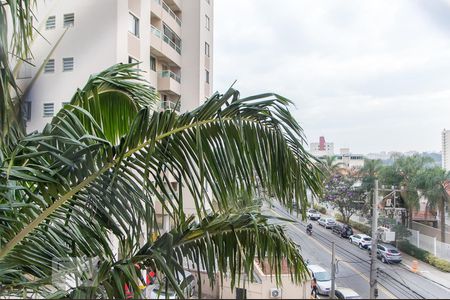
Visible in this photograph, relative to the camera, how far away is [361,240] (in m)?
1.38

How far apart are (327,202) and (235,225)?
1.89 feet

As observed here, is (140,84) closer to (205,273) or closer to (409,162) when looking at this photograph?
(205,273)

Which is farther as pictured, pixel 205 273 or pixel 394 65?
pixel 394 65

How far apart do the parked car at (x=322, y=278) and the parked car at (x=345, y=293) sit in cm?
3

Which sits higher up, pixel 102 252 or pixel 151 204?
pixel 151 204

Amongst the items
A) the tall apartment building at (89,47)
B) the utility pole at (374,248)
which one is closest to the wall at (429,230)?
the utility pole at (374,248)

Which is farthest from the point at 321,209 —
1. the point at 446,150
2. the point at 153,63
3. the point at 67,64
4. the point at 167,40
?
the point at 153,63

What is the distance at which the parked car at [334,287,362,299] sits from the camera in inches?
51.6

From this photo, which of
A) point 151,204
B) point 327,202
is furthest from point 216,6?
point 151,204

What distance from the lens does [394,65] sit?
147 cm

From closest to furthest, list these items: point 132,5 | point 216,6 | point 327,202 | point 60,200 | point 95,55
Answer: point 60,200
point 327,202
point 216,6
point 95,55
point 132,5

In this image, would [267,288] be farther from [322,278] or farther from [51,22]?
[51,22]

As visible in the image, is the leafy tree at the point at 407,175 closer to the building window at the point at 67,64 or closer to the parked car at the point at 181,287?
the parked car at the point at 181,287

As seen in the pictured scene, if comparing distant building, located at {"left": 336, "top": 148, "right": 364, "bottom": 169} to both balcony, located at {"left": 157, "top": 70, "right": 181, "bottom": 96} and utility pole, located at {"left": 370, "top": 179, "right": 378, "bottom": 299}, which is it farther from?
balcony, located at {"left": 157, "top": 70, "right": 181, "bottom": 96}
